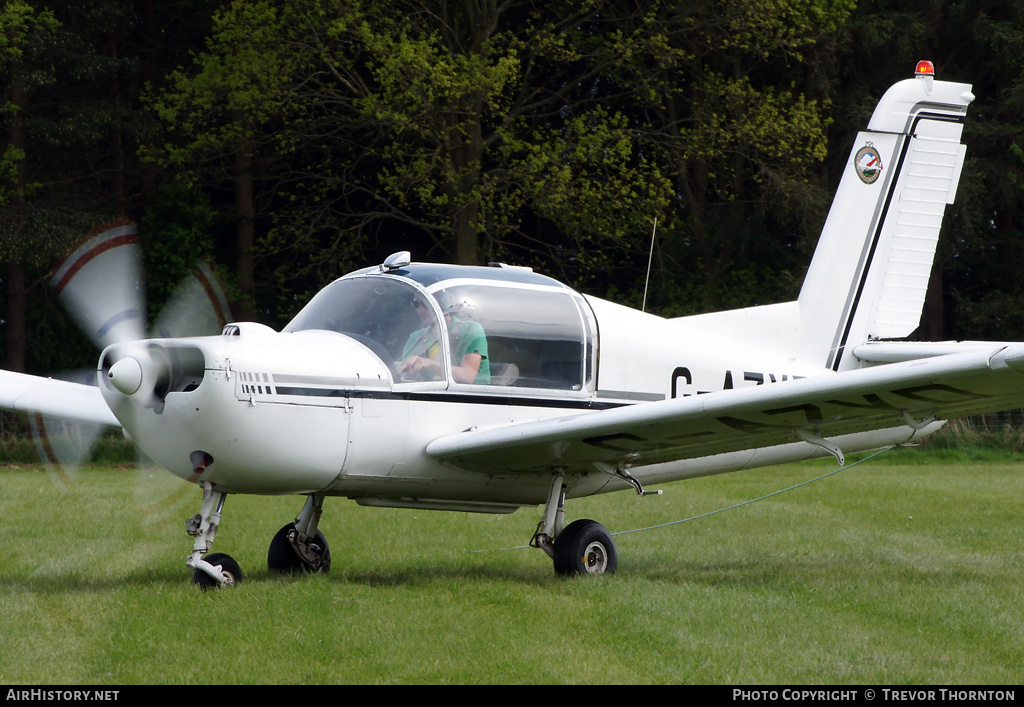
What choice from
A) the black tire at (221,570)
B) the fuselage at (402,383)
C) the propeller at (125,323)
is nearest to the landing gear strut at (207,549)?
the black tire at (221,570)

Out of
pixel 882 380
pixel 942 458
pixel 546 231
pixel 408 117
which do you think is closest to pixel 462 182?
pixel 408 117

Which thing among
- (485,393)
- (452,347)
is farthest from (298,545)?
(452,347)

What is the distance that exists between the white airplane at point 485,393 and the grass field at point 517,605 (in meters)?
0.64

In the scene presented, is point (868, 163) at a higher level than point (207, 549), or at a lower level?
higher

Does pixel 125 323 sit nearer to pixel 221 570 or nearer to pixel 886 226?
pixel 221 570

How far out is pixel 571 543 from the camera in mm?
8094

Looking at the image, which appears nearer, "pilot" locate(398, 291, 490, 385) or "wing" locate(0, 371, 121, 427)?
"pilot" locate(398, 291, 490, 385)

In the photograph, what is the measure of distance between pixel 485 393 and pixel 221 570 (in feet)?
6.89

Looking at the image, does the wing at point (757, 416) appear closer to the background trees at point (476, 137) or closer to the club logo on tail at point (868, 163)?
the club logo on tail at point (868, 163)

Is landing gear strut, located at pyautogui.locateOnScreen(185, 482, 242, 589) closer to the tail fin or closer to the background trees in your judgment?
the tail fin

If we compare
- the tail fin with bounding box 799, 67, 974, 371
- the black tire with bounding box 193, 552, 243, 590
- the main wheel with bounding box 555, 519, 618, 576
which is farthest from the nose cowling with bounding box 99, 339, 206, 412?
the tail fin with bounding box 799, 67, 974, 371

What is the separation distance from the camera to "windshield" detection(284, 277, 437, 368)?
7.86m

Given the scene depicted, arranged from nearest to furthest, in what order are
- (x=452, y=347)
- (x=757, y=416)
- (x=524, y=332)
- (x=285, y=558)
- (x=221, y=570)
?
1. (x=221, y=570)
2. (x=757, y=416)
3. (x=452, y=347)
4. (x=524, y=332)
5. (x=285, y=558)

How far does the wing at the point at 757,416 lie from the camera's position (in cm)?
673
